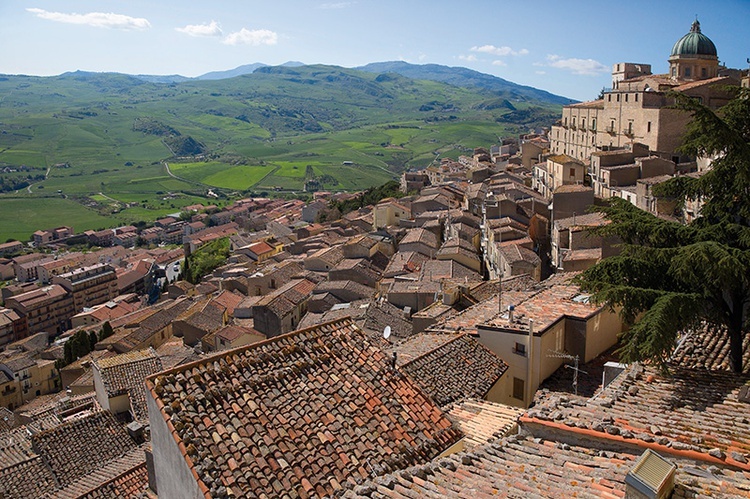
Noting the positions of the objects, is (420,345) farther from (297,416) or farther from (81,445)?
(81,445)

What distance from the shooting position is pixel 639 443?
704cm

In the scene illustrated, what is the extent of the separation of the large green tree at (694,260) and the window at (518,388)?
4.29 m

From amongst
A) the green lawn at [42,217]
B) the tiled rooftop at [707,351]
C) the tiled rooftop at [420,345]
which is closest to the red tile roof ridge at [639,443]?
the tiled rooftop at [707,351]

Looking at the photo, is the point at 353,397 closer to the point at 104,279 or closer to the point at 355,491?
the point at 355,491

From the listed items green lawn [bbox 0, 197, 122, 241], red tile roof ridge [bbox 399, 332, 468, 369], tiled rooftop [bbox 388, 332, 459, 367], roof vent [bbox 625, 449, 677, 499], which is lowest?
→ green lawn [bbox 0, 197, 122, 241]

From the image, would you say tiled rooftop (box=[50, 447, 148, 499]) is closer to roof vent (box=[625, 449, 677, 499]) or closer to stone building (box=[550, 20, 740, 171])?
roof vent (box=[625, 449, 677, 499])

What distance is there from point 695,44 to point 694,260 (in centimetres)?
4571

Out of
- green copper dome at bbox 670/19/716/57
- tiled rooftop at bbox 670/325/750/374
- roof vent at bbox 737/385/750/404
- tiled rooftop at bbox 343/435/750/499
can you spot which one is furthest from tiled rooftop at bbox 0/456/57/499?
green copper dome at bbox 670/19/716/57

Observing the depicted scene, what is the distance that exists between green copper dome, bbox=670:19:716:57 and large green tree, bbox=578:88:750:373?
4154cm

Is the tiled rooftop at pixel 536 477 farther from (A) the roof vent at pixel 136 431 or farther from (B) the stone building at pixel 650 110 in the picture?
(B) the stone building at pixel 650 110

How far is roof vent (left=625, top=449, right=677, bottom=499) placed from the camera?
5.32 metres

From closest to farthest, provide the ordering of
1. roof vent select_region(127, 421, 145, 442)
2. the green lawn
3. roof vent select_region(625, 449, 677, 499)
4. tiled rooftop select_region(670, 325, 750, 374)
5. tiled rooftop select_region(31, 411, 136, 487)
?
roof vent select_region(625, 449, 677, 499), tiled rooftop select_region(670, 325, 750, 374), tiled rooftop select_region(31, 411, 136, 487), roof vent select_region(127, 421, 145, 442), the green lawn

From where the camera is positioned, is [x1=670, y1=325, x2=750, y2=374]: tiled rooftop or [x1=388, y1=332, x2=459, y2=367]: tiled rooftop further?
[x1=388, y1=332, x2=459, y2=367]: tiled rooftop

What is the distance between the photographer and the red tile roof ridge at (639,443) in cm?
643
